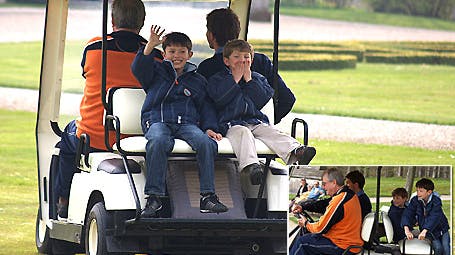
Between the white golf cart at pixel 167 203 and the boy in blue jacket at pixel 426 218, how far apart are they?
51.3 inches

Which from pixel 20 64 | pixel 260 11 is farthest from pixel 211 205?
pixel 260 11

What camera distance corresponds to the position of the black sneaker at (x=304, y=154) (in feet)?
20.3

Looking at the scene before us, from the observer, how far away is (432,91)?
2233cm

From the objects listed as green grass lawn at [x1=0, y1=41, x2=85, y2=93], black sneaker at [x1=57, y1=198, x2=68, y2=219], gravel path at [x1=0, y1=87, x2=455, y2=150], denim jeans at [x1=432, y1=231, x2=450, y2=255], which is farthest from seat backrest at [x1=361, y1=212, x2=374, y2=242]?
green grass lawn at [x1=0, y1=41, x2=85, y2=93]

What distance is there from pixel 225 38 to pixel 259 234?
120cm

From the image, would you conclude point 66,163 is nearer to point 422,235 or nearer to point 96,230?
point 96,230

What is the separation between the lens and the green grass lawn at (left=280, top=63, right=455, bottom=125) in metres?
19.7

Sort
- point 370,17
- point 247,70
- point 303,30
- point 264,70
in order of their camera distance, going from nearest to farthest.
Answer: point 247,70 < point 264,70 < point 303,30 < point 370,17

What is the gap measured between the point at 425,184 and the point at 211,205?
138 cm

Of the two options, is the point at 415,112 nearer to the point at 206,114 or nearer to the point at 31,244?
the point at 31,244

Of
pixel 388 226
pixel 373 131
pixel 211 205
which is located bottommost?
pixel 373 131

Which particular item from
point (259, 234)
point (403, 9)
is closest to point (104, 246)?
point (259, 234)

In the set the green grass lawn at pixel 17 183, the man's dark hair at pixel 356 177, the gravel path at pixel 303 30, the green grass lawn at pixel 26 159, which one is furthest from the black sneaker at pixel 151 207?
the gravel path at pixel 303 30

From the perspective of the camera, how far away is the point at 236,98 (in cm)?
646
